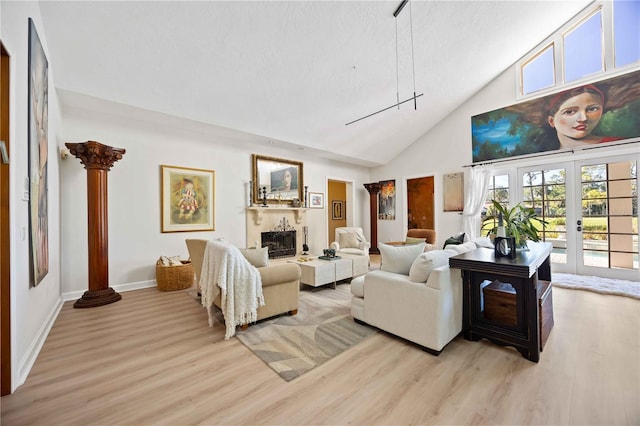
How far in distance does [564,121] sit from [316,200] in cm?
544

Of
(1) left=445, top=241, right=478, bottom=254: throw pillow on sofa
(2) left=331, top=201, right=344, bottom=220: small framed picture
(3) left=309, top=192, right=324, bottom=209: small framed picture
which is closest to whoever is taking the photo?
(1) left=445, top=241, right=478, bottom=254: throw pillow on sofa

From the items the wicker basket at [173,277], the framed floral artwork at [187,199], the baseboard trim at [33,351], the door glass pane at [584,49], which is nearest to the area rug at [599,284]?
the door glass pane at [584,49]

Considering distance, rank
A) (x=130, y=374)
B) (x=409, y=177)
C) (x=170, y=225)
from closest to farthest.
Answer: (x=130, y=374) → (x=170, y=225) → (x=409, y=177)

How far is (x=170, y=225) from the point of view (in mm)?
4750

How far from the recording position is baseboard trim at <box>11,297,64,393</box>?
6.20 feet

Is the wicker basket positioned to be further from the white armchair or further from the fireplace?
the white armchair

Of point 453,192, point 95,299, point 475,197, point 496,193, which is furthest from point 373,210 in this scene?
point 95,299

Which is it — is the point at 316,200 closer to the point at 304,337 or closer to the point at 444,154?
the point at 444,154

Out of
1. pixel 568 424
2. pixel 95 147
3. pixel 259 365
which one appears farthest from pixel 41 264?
pixel 568 424

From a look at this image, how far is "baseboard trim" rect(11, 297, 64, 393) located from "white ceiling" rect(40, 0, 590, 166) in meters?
2.83

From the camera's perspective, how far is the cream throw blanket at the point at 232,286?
258 centimetres

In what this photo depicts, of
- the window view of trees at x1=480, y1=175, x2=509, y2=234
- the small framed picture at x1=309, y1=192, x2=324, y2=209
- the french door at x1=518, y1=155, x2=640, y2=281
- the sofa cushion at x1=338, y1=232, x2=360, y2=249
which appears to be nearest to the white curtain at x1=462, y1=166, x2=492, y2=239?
the window view of trees at x1=480, y1=175, x2=509, y2=234

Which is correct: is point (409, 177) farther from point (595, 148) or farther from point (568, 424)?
point (568, 424)

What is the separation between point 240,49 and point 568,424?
4.74 m
